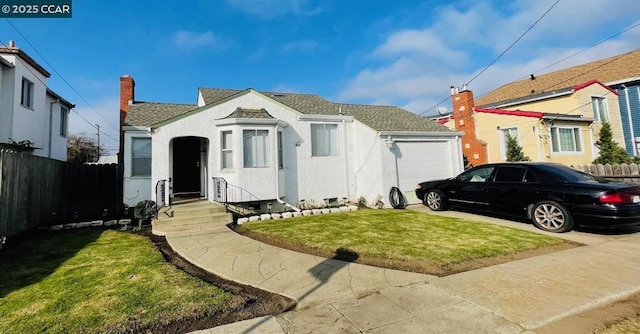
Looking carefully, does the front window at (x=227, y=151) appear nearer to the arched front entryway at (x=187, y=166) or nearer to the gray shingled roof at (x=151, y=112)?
the arched front entryway at (x=187, y=166)

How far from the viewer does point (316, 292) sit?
3939 millimetres

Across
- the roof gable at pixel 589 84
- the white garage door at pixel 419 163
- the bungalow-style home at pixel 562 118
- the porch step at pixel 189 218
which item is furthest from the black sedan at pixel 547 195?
the roof gable at pixel 589 84

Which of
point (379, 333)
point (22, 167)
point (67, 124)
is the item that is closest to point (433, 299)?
point (379, 333)

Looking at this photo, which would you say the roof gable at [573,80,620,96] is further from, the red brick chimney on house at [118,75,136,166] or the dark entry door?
the red brick chimney on house at [118,75,136,166]

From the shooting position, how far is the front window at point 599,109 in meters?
19.4

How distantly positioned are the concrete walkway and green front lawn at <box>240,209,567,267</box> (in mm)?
629

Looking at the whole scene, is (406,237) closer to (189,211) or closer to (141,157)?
(189,211)

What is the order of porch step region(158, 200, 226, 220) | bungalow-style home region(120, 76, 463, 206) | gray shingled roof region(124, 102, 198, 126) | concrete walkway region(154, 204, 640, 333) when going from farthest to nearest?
gray shingled roof region(124, 102, 198, 126) → bungalow-style home region(120, 76, 463, 206) → porch step region(158, 200, 226, 220) → concrete walkway region(154, 204, 640, 333)

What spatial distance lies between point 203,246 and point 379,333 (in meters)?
4.80

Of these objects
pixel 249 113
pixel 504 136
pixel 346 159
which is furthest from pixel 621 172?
pixel 249 113

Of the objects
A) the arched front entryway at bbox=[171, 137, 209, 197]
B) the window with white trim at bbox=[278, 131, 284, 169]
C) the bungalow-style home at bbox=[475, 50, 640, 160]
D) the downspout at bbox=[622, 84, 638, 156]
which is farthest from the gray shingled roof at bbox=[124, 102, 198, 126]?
the downspout at bbox=[622, 84, 638, 156]

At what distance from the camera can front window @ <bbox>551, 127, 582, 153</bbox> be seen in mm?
17016

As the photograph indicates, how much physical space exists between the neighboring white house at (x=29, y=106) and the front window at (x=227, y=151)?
27.9 ft

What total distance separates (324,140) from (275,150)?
107 inches
